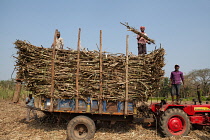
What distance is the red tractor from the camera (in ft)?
16.9

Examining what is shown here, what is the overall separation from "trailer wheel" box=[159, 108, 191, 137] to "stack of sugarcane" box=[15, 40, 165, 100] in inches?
38.0

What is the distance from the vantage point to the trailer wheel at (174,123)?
16.8ft

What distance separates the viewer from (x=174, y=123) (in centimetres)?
516

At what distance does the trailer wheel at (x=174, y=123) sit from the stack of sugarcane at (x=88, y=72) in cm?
97

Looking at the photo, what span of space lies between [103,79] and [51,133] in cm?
267

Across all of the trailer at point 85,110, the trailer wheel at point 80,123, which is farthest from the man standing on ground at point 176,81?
the trailer wheel at point 80,123

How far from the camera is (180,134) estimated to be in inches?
203

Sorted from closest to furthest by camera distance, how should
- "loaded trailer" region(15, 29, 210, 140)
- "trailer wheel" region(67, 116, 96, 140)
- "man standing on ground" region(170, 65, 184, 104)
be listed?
"trailer wheel" region(67, 116, 96, 140) → "loaded trailer" region(15, 29, 210, 140) → "man standing on ground" region(170, 65, 184, 104)

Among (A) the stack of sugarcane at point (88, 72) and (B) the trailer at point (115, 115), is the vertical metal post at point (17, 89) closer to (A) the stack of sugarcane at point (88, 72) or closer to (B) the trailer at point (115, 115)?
(A) the stack of sugarcane at point (88, 72)

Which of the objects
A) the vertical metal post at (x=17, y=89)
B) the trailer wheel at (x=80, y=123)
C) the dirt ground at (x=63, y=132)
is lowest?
the dirt ground at (x=63, y=132)

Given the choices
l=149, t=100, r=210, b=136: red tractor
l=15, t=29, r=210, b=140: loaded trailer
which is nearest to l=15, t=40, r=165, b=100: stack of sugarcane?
l=15, t=29, r=210, b=140: loaded trailer

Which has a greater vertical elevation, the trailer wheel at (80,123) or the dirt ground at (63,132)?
the trailer wheel at (80,123)

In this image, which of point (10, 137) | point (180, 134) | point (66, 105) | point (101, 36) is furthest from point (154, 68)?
point (10, 137)

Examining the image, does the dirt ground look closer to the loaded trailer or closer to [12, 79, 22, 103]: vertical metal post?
[12, 79, 22, 103]: vertical metal post
